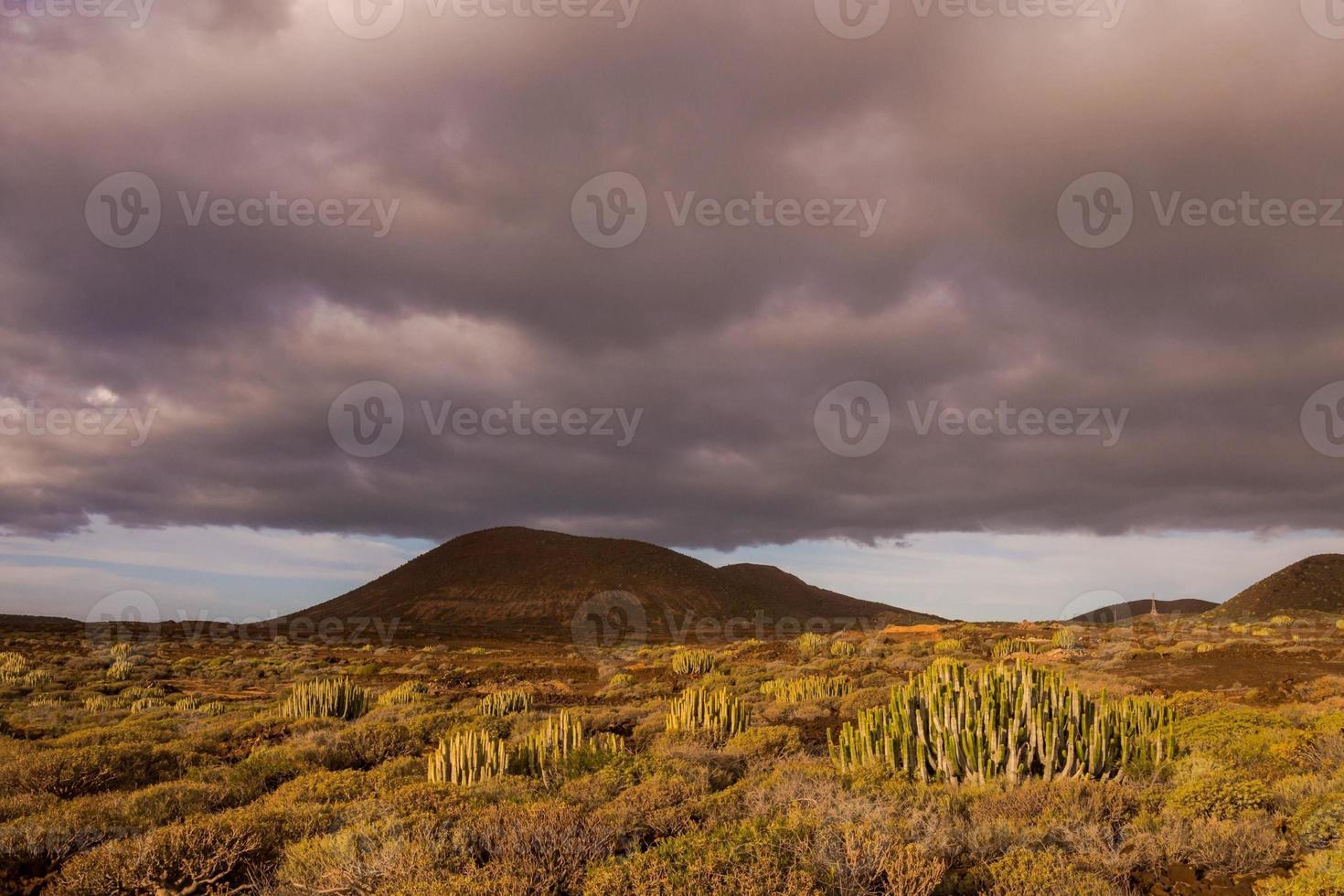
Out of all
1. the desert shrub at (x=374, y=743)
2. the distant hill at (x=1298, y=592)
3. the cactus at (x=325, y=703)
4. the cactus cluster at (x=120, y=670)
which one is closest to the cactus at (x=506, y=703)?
the desert shrub at (x=374, y=743)

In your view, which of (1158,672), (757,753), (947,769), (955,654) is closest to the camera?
(947,769)

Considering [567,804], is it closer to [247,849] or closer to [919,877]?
[247,849]

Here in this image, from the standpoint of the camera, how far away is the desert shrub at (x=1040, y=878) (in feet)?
17.7

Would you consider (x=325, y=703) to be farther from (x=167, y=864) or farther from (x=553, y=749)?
(x=167, y=864)

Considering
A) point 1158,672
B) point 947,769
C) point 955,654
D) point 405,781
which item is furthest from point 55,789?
point 1158,672

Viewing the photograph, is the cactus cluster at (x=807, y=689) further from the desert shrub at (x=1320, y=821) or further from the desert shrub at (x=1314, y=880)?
the desert shrub at (x=1314, y=880)

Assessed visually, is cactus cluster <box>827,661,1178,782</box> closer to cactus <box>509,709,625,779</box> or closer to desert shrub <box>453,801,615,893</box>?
cactus <box>509,709,625,779</box>

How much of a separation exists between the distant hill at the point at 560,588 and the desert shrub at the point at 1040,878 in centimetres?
7460

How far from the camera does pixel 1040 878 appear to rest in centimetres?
555

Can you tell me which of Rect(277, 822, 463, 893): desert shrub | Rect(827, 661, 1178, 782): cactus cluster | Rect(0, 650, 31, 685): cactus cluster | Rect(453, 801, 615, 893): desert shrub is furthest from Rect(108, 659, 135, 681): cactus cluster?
Rect(827, 661, 1178, 782): cactus cluster

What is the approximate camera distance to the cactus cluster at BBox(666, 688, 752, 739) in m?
13.1

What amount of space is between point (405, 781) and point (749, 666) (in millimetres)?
19408

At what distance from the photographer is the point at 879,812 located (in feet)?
23.4

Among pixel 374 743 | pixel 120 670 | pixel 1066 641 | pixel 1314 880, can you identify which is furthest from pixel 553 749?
pixel 1066 641
